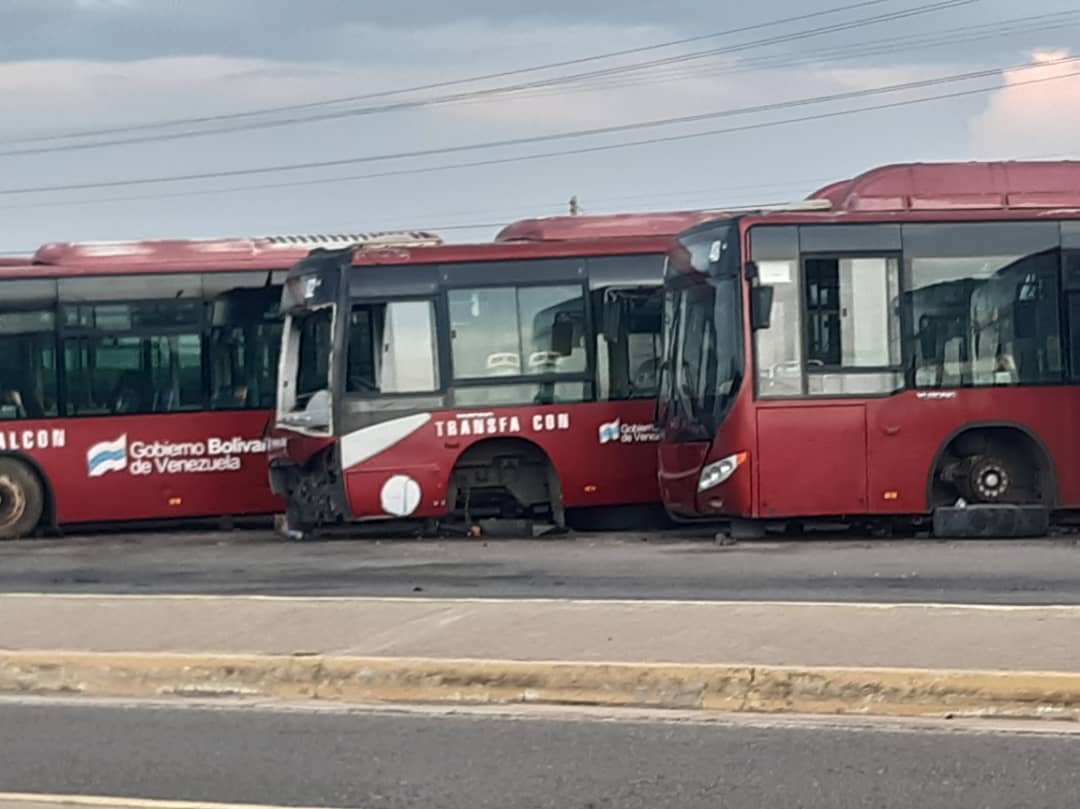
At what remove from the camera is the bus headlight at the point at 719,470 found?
15.7 m

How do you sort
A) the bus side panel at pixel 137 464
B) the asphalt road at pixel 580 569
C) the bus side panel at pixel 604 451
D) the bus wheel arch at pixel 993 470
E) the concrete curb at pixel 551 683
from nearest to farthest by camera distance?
1. the concrete curb at pixel 551 683
2. the asphalt road at pixel 580 569
3. the bus wheel arch at pixel 993 470
4. the bus side panel at pixel 604 451
5. the bus side panel at pixel 137 464

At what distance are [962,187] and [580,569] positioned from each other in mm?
5694

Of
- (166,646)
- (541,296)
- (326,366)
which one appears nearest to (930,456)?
(541,296)

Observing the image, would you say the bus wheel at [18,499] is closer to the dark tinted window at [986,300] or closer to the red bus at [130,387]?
the red bus at [130,387]

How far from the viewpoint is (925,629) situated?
9.80 m

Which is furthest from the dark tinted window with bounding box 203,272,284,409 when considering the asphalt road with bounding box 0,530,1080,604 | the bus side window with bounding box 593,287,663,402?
the bus side window with bounding box 593,287,663,402

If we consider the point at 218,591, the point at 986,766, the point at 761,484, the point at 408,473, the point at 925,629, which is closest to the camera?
the point at 986,766

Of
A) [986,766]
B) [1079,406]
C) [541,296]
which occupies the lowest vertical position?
[986,766]

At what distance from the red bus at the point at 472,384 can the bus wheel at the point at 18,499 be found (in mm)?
2815

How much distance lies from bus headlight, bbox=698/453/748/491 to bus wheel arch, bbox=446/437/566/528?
1.86 m

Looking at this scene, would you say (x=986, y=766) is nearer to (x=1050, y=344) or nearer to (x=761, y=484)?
(x=761, y=484)

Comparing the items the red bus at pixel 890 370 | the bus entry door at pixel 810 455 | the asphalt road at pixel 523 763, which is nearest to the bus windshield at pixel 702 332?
the red bus at pixel 890 370

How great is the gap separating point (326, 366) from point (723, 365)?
404 centimetres

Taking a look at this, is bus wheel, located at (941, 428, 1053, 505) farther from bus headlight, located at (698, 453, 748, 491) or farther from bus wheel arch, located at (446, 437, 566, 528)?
bus wheel arch, located at (446, 437, 566, 528)
